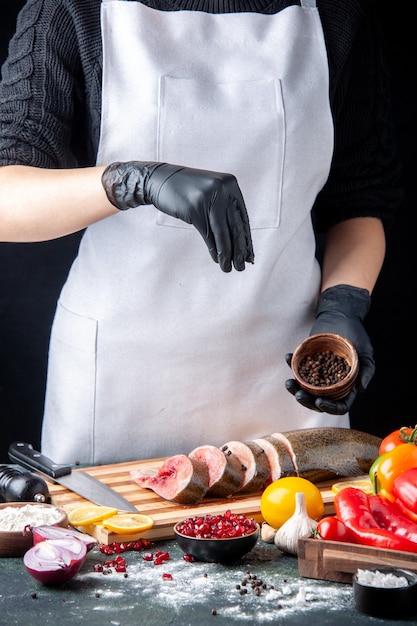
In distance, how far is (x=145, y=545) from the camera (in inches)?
77.8

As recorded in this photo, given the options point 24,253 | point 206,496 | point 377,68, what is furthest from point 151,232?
point 24,253

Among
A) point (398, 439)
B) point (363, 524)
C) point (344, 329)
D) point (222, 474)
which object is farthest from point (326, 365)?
point (363, 524)

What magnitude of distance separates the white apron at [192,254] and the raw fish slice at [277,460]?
37cm

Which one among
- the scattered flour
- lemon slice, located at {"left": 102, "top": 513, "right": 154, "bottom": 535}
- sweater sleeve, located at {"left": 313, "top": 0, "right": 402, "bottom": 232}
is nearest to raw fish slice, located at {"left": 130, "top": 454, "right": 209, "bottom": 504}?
lemon slice, located at {"left": 102, "top": 513, "right": 154, "bottom": 535}

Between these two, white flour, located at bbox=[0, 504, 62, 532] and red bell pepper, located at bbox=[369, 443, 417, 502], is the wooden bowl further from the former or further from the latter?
red bell pepper, located at bbox=[369, 443, 417, 502]

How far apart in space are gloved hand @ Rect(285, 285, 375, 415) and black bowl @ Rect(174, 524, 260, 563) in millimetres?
640

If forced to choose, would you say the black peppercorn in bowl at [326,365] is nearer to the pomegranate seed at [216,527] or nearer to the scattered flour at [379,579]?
the pomegranate seed at [216,527]

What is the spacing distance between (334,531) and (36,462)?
0.85 meters

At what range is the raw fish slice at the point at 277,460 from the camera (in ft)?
7.55

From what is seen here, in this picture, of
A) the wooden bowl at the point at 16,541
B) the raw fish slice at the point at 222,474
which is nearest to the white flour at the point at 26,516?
the wooden bowl at the point at 16,541

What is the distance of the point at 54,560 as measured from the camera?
1.74 metres

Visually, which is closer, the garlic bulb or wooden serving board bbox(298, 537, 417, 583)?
wooden serving board bbox(298, 537, 417, 583)

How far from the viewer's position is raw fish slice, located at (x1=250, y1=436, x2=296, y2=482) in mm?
2303

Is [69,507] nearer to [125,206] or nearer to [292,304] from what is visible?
[125,206]
